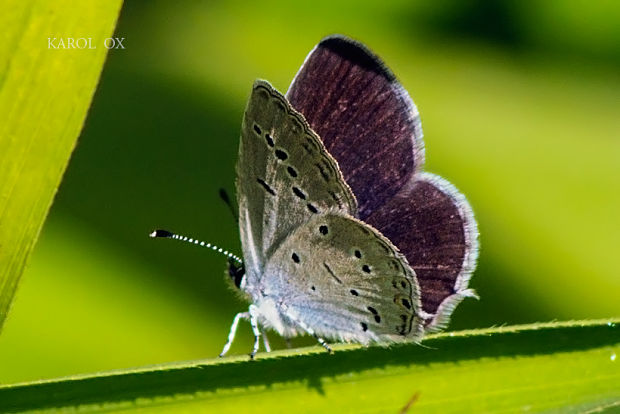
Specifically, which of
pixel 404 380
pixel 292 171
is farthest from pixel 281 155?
pixel 404 380

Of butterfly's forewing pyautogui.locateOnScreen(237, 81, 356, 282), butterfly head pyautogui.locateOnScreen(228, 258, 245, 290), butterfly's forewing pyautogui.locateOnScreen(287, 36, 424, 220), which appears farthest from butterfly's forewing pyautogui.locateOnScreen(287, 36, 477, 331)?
butterfly head pyautogui.locateOnScreen(228, 258, 245, 290)

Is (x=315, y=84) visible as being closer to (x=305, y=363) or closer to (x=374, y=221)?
(x=374, y=221)

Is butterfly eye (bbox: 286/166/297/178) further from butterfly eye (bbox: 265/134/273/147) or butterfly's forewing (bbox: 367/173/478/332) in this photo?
butterfly's forewing (bbox: 367/173/478/332)

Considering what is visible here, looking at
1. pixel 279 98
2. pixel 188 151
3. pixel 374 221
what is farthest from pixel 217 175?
pixel 279 98

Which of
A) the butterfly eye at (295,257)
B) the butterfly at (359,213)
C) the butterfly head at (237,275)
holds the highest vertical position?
the butterfly at (359,213)

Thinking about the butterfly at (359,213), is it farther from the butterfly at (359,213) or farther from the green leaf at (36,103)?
the green leaf at (36,103)

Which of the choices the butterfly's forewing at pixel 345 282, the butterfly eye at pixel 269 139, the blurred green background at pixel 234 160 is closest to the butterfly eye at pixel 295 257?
the butterfly's forewing at pixel 345 282
